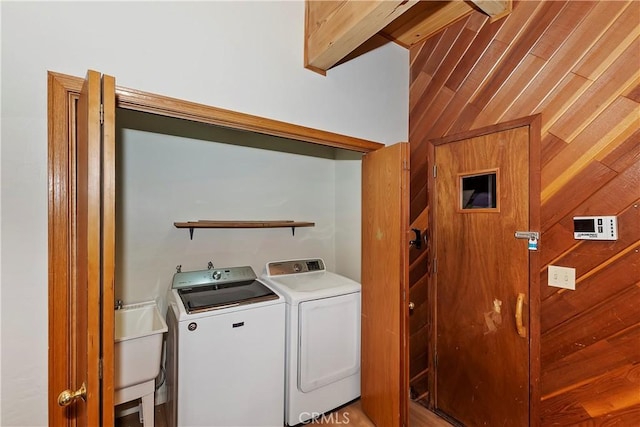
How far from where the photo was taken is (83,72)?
1.18m

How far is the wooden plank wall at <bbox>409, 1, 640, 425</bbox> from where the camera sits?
4.67 feet

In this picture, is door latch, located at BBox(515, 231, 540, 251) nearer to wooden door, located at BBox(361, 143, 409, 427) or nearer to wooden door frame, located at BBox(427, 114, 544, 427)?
wooden door frame, located at BBox(427, 114, 544, 427)

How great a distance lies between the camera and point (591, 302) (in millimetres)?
1535

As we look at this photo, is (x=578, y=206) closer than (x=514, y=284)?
Yes

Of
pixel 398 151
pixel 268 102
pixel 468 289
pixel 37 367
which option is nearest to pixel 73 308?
pixel 37 367

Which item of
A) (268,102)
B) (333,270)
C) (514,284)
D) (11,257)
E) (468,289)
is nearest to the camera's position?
(11,257)

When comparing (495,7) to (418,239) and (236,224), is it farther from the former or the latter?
(236,224)

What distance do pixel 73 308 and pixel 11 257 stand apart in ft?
0.94

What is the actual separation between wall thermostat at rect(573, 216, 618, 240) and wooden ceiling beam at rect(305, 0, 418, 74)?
1.42m

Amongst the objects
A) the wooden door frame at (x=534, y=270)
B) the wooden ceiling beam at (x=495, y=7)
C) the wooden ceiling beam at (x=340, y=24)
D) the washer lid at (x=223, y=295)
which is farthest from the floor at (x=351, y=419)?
the wooden ceiling beam at (x=495, y=7)

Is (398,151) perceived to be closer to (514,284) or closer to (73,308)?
(514,284)

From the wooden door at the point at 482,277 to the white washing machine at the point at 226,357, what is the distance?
1.27 meters

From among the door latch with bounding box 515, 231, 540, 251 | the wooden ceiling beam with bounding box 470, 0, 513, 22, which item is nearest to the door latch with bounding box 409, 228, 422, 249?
the door latch with bounding box 515, 231, 540, 251

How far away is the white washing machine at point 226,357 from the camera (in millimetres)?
1769
